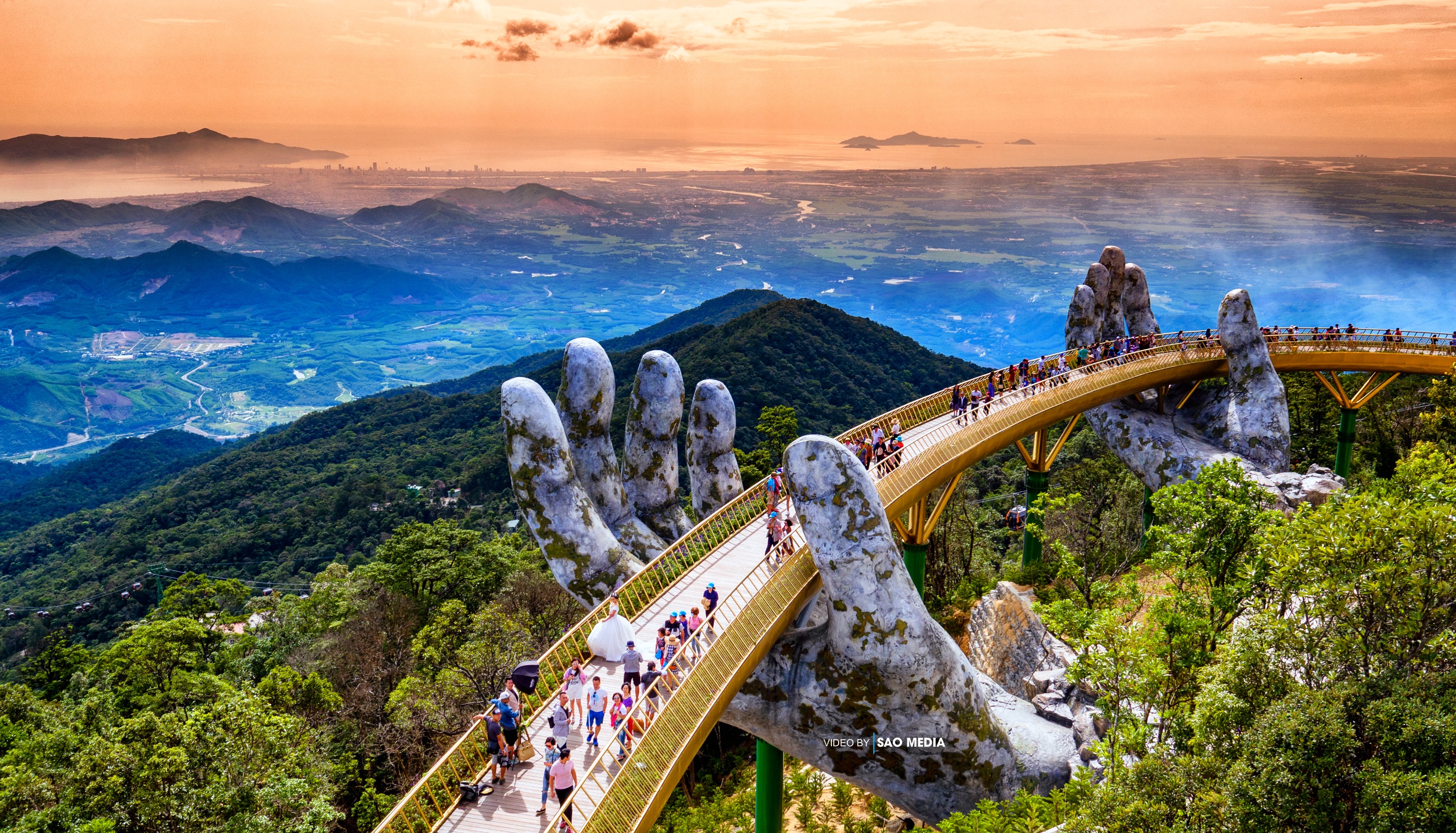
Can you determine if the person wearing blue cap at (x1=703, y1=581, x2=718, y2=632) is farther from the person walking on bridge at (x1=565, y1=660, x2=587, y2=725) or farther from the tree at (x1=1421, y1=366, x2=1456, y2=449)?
the tree at (x1=1421, y1=366, x2=1456, y2=449)

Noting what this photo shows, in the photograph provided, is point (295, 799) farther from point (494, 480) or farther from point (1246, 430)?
point (494, 480)

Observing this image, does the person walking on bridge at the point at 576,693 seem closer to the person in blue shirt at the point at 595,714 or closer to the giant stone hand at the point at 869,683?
the person in blue shirt at the point at 595,714

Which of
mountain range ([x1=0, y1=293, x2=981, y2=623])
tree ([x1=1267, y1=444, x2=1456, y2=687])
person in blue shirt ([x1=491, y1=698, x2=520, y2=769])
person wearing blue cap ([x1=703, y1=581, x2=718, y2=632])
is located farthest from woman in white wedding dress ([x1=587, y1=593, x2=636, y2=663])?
mountain range ([x1=0, y1=293, x2=981, y2=623])

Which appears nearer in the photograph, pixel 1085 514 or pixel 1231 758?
pixel 1231 758

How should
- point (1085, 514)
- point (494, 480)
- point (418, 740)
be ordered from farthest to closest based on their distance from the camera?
point (494, 480), point (1085, 514), point (418, 740)

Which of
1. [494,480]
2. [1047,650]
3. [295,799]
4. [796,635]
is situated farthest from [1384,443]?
[494,480]

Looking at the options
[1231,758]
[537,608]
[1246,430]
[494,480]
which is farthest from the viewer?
[494,480]

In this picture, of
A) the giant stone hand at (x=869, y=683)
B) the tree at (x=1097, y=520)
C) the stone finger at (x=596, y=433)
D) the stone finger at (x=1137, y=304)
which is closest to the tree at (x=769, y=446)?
the tree at (x=1097, y=520)
